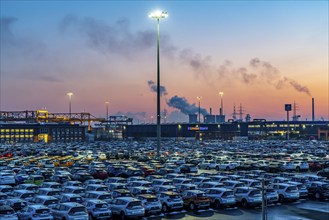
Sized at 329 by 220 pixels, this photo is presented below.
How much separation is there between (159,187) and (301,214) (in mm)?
9858

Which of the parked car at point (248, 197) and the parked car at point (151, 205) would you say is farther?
the parked car at point (248, 197)

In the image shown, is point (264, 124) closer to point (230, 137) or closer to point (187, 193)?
point (230, 137)

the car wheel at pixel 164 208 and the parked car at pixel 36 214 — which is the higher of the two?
the parked car at pixel 36 214

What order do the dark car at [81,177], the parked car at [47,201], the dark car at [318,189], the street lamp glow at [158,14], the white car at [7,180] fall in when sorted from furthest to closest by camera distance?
the street lamp glow at [158,14], the dark car at [81,177], the white car at [7,180], the dark car at [318,189], the parked car at [47,201]

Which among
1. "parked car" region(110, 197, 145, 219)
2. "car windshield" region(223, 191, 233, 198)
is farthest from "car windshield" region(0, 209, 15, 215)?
"car windshield" region(223, 191, 233, 198)

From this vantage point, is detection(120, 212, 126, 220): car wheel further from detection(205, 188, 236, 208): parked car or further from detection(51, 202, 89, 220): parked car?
detection(205, 188, 236, 208): parked car

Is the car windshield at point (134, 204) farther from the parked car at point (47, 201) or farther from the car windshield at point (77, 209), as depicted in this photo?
the parked car at point (47, 201)

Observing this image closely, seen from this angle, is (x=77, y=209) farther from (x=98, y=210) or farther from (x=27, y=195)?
(x=27, y=195)

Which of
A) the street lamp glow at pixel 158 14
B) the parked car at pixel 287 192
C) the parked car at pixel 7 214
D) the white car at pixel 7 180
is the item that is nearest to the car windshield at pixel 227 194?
the parked car at pixel 287 192

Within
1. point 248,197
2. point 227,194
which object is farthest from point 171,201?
point 248,197

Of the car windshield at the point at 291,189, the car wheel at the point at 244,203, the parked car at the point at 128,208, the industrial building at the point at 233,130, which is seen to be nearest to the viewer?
the parked car at the point at 128,208

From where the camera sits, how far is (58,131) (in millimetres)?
184500

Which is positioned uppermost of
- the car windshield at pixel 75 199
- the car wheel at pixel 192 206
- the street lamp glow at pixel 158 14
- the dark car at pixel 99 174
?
the street lamp glow at pixel 158 14

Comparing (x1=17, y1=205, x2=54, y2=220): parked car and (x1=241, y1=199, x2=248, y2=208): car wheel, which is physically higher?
(x1=17, y1=205, x2=54, y2=220): parked car
